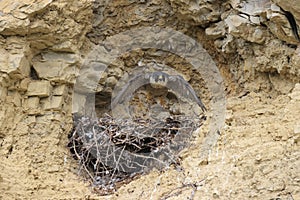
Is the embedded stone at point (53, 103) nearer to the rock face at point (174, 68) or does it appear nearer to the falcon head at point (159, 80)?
the rock face at point (174, 68)

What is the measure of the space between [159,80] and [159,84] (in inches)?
1.4

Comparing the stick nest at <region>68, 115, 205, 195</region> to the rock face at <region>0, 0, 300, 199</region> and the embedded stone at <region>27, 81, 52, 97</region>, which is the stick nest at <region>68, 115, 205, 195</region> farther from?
the embedded stone at <region>27, 81, 52, 97</region>

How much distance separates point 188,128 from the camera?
14.1 feet

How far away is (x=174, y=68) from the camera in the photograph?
467 centimetres

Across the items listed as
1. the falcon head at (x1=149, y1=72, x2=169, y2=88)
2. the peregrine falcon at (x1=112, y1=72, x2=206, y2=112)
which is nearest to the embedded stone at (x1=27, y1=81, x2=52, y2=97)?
the peregrine falcon at (x1=112, y1=72, x2=206, y2=112)

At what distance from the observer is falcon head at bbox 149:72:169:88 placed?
462 centimetres

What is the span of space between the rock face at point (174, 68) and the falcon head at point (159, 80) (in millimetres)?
132

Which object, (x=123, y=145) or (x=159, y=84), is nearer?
(x=123, y=145)

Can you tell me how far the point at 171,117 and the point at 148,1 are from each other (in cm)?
100

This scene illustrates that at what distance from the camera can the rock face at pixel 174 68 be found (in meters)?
3.34

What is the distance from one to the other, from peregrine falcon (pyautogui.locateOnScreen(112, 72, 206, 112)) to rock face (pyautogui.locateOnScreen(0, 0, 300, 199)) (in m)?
0.08

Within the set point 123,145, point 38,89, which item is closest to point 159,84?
point 123,145

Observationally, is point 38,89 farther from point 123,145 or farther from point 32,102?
point 123,145

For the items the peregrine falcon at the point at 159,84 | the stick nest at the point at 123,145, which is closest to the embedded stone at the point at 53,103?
the stick nest at the point at 123,145
